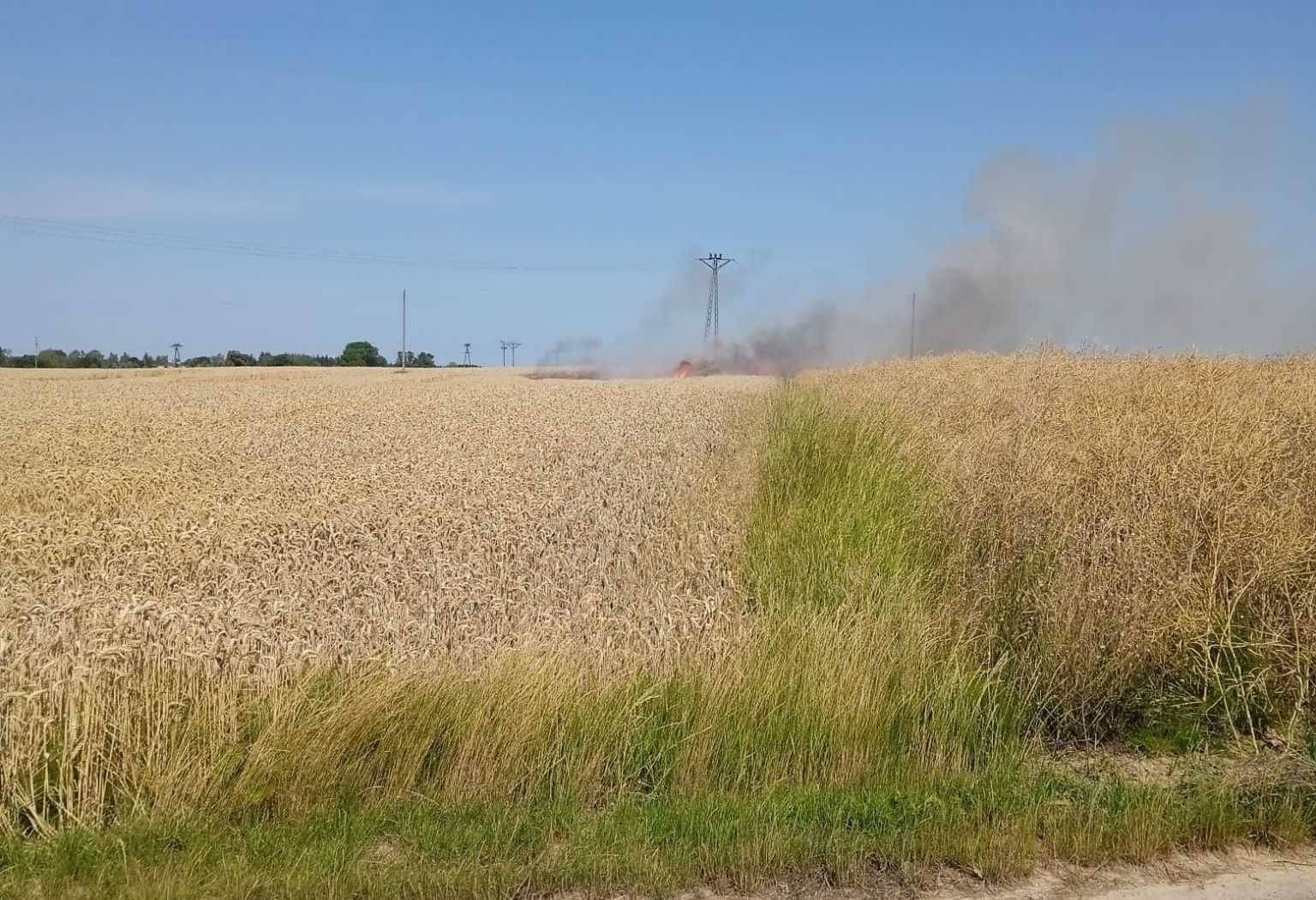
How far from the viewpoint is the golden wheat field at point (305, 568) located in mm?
4914

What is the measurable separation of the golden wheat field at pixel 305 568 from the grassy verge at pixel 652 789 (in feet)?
1.28

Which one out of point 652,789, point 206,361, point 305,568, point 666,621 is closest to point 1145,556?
point 666,621

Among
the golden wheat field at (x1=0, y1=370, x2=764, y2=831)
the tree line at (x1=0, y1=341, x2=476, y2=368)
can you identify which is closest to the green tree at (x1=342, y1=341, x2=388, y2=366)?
the tree line at (x1=0, y1=341, x2=476, y2=368)

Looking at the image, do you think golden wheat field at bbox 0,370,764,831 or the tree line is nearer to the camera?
golden wheat field at bbox 0,370,764,831

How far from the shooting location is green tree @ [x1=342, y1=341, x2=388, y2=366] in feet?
337

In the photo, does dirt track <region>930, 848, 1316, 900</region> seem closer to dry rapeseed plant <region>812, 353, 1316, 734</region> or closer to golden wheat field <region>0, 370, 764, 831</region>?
dry rapeseed plant <region>812, 353, 1316, 734</region>

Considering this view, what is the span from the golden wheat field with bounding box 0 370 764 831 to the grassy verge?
1.28 feet

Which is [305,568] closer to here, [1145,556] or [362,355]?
[1145,556]

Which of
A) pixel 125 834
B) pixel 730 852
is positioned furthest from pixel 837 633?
pixel 125 834

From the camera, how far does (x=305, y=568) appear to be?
7.18m

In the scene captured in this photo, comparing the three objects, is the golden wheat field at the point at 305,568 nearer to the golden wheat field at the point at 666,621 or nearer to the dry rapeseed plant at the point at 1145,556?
the golden wheat field at the point at 666,621

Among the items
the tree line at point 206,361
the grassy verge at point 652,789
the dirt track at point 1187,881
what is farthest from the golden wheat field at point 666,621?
the tree line at point 206,361

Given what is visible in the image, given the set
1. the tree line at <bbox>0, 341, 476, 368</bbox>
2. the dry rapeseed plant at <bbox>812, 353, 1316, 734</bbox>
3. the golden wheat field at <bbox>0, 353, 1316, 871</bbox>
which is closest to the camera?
the golden wheat field at <bbox>0, 353, 1316, 871</bbox>

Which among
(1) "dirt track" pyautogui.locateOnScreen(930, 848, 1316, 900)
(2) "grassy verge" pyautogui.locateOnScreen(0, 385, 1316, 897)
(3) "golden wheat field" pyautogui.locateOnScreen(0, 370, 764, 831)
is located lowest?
(1) "dirt track" pyautogui.locateOnScreen(930, 848, 1316, 900)
